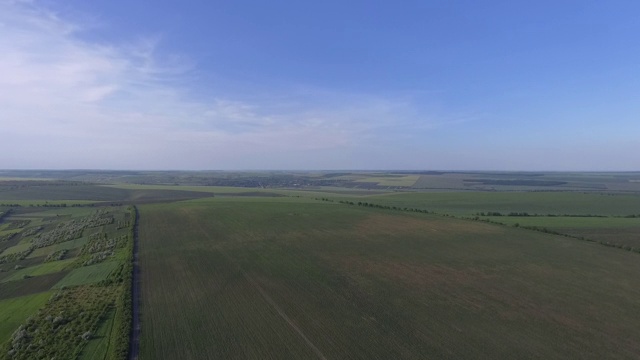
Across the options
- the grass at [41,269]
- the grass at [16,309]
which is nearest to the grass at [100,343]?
the grass at [16,309]

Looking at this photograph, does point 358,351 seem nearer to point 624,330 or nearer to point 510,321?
point 510,321

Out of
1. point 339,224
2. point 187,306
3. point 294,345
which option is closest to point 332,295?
point 294,345

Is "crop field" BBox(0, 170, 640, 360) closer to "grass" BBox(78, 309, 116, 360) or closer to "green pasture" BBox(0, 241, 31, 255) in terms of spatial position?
"grass" BBox(78, 309, 116, 360)

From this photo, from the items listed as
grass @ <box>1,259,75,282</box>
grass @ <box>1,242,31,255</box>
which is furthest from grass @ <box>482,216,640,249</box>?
grass @ <box>1,242,31,255</box>

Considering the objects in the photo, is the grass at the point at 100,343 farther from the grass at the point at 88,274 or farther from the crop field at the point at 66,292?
the grass at the point at 88,274

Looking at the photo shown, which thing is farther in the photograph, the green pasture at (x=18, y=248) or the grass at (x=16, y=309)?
the green pasture at (x=18, y=248)

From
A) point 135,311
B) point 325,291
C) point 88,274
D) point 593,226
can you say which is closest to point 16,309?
point 88,274
